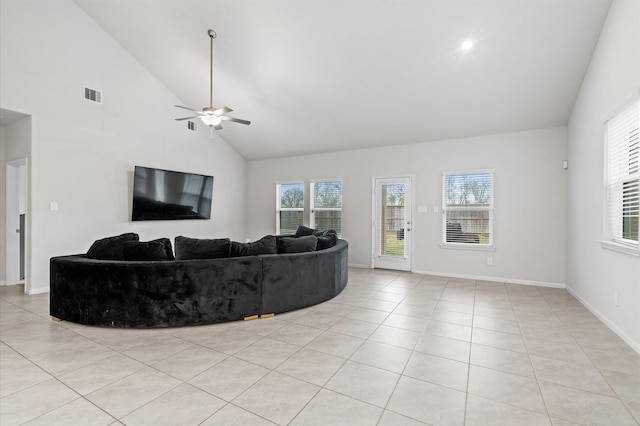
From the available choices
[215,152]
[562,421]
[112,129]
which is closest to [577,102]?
Result: [562,421]

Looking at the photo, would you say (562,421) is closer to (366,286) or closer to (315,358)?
(315,358)

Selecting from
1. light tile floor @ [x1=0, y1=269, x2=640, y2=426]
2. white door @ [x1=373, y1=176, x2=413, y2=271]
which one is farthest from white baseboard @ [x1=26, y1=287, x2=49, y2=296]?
white door @ [x1=373, y1=176, x2=413, y2=271]

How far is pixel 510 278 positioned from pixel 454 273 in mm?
870

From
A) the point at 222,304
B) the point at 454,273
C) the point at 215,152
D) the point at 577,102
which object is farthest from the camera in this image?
the point at 215,152

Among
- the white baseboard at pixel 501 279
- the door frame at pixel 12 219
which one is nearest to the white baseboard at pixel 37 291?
the door frame at pixel 12 219

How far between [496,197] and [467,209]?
0.50 meters

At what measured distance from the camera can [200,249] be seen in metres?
3.25

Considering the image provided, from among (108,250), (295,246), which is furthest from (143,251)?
(295,246)

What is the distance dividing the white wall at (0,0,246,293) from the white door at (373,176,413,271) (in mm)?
4211

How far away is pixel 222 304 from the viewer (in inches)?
125

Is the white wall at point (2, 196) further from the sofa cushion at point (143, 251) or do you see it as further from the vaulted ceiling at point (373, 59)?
the sofa cushion at point (143, 251)

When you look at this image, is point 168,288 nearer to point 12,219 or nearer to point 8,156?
point 12,219

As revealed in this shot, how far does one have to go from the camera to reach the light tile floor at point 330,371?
69.6 inches

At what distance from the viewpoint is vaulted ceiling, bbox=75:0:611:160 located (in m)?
3.51
